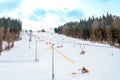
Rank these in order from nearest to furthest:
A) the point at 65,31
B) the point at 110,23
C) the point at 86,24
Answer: the point at 110,23, the point at 86,24, the point at 65,31

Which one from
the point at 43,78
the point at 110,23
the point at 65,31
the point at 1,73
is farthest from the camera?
the point at 65,31

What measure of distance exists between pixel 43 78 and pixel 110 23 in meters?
62.7

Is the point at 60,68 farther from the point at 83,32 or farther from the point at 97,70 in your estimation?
the point at 83,32

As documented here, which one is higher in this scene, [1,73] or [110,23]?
[110,23]

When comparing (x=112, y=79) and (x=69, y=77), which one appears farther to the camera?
(x=69, y=77)

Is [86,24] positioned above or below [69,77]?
above

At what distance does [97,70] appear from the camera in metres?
28.0

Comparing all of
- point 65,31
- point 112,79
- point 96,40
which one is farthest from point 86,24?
point 112,79

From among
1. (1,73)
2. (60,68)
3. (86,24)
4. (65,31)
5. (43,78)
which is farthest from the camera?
(65,31)

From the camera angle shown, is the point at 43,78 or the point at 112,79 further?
the point at 43,78

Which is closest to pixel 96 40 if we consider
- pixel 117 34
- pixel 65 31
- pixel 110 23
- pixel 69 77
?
pixel 110 23

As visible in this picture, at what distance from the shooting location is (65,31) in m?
148

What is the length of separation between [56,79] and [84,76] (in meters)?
3.37

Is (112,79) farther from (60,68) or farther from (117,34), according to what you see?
(117,34)
